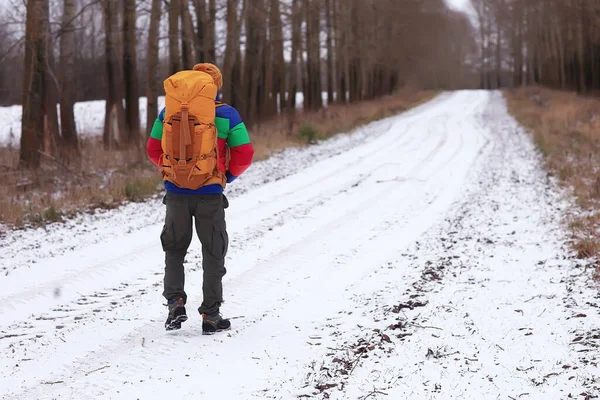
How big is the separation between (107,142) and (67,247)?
12.1 meters

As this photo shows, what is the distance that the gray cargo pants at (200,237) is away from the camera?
15.7 feet

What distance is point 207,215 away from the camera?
4797 mm

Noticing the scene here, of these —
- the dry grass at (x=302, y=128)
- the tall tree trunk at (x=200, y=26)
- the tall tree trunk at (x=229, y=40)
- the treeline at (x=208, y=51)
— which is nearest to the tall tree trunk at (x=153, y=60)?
the treeline at (x=208, y=51)

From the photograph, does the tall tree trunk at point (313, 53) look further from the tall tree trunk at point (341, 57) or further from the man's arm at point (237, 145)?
the man's arm at point (237, 145)

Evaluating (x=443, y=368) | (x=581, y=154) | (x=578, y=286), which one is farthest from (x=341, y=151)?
(x=443, y=368)

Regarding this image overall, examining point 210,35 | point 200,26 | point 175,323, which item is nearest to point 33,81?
point 210,35

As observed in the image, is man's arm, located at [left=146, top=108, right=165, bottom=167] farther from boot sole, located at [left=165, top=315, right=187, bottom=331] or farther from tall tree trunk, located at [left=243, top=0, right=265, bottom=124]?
tall tree trunk, located at [left=243, top=0, right=265, bottom=124]

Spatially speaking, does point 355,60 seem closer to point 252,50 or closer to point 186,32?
point 252,50

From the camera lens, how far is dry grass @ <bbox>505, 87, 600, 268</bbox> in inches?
308

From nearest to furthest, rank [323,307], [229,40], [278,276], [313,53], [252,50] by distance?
[323,307] < [278,276] < [229,40] < [252,50] < [313,53]

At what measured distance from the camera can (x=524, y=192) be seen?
11.3 metres

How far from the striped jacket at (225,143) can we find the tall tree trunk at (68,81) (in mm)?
10982

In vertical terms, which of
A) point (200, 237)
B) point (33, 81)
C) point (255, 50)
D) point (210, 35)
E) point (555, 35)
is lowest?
point (200, 237)

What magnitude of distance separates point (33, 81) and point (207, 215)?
9752mm
